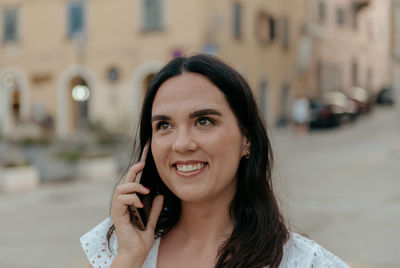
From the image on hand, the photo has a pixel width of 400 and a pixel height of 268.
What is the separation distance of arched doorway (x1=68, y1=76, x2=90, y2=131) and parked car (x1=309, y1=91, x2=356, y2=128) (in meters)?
9.98

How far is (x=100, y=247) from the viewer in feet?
6.93

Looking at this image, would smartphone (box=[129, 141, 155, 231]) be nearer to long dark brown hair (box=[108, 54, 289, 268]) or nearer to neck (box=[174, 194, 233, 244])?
long dark brown hair (box=[108, 54, 289, 268])

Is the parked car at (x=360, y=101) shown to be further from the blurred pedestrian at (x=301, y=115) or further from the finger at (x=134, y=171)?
the finger at (x=134, y=171)

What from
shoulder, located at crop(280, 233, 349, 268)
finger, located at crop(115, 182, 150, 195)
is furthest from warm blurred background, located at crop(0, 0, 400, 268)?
shoulder, located at crop(280, 233, 349, 268)

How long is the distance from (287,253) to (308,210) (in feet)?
23.5

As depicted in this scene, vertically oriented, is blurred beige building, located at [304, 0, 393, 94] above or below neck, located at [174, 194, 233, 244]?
above

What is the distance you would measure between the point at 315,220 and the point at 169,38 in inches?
643

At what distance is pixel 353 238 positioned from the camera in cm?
694

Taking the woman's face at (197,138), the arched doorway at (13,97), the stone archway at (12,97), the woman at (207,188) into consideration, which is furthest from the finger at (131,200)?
the arched doorway at (13,97)

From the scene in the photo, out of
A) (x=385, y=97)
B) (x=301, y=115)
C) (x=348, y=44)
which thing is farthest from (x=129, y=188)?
(x=348, y=44)

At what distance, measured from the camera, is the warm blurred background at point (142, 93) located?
322 inches

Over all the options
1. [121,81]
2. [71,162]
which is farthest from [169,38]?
[71,162]

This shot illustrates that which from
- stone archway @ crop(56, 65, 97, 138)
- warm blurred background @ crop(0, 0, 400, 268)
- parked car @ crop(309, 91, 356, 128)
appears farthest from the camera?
parked car @ crop(309, 91, 356, 128)

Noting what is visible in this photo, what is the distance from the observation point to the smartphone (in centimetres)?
203
